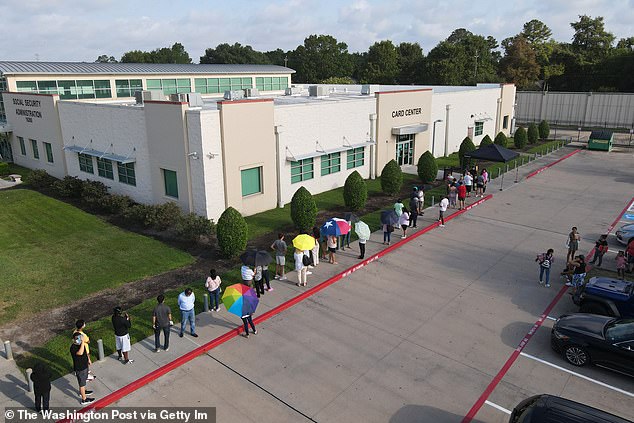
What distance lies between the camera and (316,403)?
1013 cm

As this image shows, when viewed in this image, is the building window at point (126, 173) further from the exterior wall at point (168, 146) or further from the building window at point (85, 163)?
the building window at point (85, 163)

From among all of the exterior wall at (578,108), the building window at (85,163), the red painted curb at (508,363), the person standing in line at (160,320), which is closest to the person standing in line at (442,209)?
the red painted curb at (508,363)

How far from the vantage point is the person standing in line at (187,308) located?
12102 mm

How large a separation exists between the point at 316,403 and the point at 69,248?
1381 centimetres

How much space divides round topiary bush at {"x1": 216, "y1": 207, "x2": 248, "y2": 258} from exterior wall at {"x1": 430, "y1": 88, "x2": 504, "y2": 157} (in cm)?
2324

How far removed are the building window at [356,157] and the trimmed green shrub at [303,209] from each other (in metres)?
9.38

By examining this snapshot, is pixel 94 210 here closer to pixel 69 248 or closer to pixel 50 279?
pixel 69 248

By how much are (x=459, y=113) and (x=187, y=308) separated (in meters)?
32.9

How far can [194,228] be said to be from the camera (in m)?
19.4

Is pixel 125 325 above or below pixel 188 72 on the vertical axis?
below

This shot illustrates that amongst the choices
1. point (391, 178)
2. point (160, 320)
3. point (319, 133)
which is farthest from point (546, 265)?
point (319, 133)

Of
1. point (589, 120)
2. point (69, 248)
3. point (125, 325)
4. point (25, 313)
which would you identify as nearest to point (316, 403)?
point (125, 325)

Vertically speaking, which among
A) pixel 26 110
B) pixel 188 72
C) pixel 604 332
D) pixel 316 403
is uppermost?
pixel 188 72

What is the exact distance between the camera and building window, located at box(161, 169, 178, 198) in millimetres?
22156
